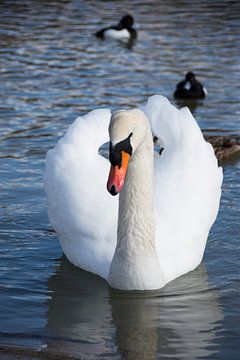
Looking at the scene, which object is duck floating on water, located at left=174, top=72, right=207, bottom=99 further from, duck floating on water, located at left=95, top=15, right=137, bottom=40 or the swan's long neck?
the swan's long neck

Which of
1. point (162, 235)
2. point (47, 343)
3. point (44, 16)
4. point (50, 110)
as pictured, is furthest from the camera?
point (44, 16)

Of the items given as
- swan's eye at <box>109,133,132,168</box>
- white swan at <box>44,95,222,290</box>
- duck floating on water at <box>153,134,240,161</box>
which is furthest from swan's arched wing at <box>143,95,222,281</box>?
duck floating on water at <box>153,134,240,161</box>

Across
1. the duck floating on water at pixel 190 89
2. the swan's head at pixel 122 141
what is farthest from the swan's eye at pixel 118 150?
the duck floating on water at pixel 190 89

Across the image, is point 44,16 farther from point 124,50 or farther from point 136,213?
point 136,213

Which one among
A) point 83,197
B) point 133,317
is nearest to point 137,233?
point 133,317

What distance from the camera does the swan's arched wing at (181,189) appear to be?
8422mm

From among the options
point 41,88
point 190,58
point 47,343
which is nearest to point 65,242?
point 47,343

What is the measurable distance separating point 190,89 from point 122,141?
31.0 ft

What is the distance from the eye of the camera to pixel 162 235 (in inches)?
331

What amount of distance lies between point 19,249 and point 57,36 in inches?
563

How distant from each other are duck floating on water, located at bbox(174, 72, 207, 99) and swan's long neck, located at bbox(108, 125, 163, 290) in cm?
849

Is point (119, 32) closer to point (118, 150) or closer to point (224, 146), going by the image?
point (224, 146)

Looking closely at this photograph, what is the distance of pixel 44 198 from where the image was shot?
1073 centimetres

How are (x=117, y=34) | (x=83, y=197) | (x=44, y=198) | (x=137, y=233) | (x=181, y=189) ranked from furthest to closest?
(x=117, y=34) → (x=44, y=198) → (x=181, y=189) → (x=83, y=197) → (x=137, y=233)
